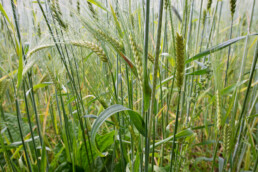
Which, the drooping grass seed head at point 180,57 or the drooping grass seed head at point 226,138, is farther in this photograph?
the drooping grass seed head at point 226,138

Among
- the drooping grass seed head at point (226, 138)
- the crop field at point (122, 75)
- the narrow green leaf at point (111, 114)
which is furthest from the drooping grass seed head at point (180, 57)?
the drooping grass seed head at point (226, 138)

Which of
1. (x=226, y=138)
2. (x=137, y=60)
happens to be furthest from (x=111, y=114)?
(x=226, y=138)

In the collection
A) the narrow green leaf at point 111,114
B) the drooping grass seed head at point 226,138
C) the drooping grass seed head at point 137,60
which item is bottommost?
the drooping grass seed head at point 226,138

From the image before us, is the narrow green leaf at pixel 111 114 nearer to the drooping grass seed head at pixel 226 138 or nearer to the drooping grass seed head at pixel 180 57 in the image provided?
the drooping grass seed head at pixel 180 57

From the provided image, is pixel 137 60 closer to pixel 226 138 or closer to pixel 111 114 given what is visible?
pixel 111 114

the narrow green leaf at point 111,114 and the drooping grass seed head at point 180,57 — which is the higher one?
the drooping grass seed head at point 180,57

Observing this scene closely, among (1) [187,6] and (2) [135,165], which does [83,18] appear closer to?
(1) [187,6]

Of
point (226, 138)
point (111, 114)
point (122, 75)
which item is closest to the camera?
point (111, 114)

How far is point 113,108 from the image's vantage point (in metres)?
0.44

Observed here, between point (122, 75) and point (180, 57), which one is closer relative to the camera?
point (180, 57)

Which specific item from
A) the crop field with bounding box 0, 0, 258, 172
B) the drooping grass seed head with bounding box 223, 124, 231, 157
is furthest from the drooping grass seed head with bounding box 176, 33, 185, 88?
the drooping grass seed head with bounding box 223, 124, 231, 157

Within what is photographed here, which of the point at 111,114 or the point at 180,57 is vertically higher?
the point at 180,57

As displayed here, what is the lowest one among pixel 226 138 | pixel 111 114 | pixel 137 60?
pixel 226 138

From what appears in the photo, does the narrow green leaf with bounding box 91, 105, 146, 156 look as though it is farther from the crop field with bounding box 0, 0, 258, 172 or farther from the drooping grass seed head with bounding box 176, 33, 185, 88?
the drooping grass seed head with bounding box 176, 33, 185, 88
